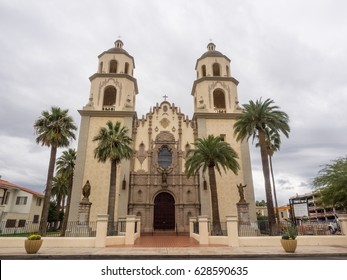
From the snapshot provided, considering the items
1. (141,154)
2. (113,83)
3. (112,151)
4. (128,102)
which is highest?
(113,83)

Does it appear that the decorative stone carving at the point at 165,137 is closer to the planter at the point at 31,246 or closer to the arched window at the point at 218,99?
the arched window at the point at 218,99

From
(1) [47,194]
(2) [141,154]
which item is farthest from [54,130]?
(2) [141,154]

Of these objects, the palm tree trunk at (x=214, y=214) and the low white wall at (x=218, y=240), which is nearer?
the low white wall at (x=218, y=240)

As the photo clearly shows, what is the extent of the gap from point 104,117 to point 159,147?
8259 mm

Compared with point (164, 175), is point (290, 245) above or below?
below

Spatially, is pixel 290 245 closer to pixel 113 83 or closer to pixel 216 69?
pixel 113 83

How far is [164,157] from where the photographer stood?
29.9 m

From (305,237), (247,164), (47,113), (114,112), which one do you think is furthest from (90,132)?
(305,237)

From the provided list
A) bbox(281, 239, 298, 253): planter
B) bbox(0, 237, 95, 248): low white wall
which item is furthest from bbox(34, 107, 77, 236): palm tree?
bbox(281, 239, 298, 253): planter

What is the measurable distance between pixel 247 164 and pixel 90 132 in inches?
794

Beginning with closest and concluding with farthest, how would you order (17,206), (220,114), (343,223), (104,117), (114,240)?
(343,223) < (114,240) < (104,117) < (220,114) < (17,206)

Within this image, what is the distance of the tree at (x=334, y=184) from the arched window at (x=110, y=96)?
88.1 feet

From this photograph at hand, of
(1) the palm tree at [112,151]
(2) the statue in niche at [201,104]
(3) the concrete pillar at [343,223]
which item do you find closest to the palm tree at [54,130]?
(1) the palm tree at [112,151]

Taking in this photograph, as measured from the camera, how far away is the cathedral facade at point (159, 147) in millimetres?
26734
